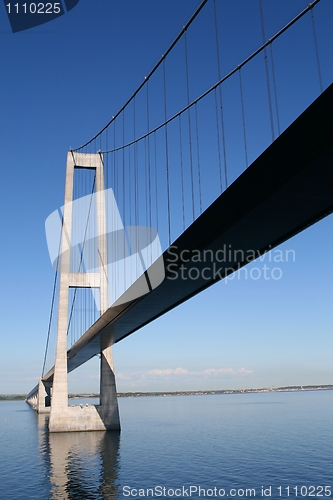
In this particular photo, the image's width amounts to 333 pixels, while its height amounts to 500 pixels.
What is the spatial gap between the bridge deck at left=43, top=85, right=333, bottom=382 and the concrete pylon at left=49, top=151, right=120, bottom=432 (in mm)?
19002

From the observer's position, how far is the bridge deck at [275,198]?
714 cm

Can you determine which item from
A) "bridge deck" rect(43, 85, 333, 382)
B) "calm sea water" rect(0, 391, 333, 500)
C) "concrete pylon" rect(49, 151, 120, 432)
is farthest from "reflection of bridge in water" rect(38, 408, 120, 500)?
"bridge deck" rect(43, 85, 333, 382)

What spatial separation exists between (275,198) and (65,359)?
2597cm

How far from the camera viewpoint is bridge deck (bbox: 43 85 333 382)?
7.14m

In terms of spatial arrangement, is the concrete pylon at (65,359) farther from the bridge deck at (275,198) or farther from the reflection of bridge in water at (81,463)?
the bridge deck at (275,198)

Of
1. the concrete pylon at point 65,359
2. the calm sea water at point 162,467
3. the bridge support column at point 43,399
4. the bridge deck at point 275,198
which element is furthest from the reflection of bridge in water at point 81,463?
the bridge support column at point 43,399

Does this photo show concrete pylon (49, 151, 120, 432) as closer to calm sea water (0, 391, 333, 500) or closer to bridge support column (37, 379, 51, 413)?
calm sea water (0, 391, 333, 500)

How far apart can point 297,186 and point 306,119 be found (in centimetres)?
190

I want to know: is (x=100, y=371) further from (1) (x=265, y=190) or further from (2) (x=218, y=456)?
(1) (x=265, y=190)

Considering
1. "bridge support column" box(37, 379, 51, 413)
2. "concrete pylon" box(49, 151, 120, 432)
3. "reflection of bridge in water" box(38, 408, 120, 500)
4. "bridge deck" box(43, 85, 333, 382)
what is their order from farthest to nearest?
1. "bridge support column" box(37, 379, 51, 413)
2. "concrete pylon" box(49, 151, 120, 432)
3. "reflection of bridge in water" box(38, 408, 120, 500)
4. "bridge deck" box(43, 85, 333, 382)

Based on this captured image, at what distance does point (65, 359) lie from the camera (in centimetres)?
3203

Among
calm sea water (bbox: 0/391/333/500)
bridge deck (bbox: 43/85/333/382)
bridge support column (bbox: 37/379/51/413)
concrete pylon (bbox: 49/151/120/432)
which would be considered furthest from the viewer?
bridge support column (bbox: 37/379/51/413)

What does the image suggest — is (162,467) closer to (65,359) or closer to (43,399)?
(65,359)

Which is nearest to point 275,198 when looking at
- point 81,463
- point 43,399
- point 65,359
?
point 81,463
